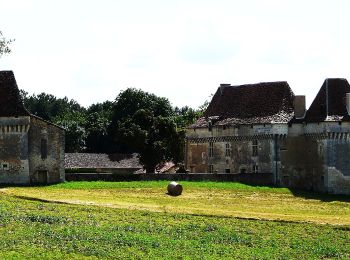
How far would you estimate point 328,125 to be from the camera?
60875 mm

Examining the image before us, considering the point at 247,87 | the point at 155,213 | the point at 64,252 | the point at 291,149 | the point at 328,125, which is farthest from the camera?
the point at 247,87

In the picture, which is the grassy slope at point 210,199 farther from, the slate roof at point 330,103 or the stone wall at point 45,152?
the slate roof at point 330,103

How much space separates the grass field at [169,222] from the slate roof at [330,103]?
7633 mm

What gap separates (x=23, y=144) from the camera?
60844 mm

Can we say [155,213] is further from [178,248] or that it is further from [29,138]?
[29,138]

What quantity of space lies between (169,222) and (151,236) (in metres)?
5.72

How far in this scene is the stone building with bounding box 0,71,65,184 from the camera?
60656 millimetres

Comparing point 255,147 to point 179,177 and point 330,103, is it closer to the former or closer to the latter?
point 330,103

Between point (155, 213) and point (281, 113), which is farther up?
point (281, 113)

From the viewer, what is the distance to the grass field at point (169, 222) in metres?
27.5

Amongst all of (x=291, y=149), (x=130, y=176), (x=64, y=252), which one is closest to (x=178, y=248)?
(x=64, y=252)

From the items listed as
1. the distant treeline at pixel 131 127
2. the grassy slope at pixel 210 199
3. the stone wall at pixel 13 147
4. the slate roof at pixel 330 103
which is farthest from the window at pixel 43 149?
the slate roof at pixel 330 103

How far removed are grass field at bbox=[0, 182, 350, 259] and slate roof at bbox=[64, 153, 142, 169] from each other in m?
26.8

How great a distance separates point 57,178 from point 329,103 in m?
25.0
